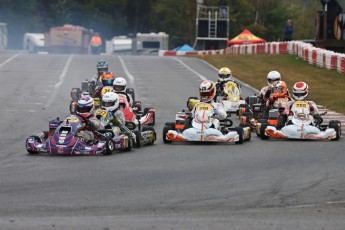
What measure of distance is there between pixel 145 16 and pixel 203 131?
98430 mm

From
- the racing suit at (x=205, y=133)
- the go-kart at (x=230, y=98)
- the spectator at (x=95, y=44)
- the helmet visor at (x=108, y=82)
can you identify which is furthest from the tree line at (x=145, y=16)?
the racing suit at (x=205, y=133)

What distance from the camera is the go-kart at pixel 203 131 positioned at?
17109mm

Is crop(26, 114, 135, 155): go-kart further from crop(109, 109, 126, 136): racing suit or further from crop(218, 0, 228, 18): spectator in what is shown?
crop(218, 0, 228, 18): spectator

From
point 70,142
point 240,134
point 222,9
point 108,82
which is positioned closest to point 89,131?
point 70,142

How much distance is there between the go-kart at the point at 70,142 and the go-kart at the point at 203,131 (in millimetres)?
1623

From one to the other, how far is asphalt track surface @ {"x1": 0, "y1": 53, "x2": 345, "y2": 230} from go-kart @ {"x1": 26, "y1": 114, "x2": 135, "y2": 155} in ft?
0.77

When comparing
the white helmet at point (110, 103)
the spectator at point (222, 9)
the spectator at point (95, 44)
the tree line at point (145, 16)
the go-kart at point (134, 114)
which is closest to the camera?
the white helmet at point (110, 103)

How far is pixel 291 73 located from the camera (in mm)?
38844

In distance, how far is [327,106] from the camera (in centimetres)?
2602

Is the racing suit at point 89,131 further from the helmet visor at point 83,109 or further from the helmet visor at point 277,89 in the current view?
the helmet visor at point 277,89

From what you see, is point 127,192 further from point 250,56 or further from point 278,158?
point 250,56

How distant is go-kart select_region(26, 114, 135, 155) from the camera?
15391 millimetres

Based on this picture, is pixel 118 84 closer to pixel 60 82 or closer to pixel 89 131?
pixel 89 131

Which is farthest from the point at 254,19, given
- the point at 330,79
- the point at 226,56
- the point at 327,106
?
the point at 327,106
